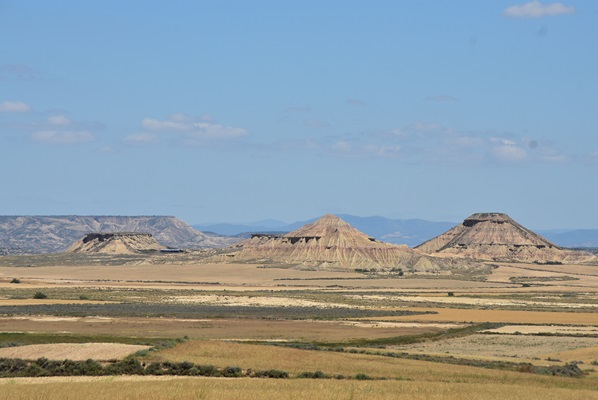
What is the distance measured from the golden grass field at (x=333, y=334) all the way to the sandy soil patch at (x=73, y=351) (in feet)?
1.03

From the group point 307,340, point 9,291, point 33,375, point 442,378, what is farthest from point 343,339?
point 9,291

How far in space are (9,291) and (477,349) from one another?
82331mm

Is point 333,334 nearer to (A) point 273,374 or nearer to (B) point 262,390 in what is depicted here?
(A) point 273,374

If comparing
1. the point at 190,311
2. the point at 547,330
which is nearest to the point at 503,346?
the point at 547,330

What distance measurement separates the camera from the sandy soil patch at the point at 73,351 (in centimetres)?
5131

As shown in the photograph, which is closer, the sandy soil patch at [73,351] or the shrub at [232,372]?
the shrub at [232,372]

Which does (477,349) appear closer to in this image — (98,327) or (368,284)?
(98,327)

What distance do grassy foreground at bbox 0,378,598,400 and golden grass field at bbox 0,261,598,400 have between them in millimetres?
73

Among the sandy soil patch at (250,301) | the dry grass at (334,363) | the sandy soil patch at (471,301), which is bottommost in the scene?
the dry grass at (334,363)

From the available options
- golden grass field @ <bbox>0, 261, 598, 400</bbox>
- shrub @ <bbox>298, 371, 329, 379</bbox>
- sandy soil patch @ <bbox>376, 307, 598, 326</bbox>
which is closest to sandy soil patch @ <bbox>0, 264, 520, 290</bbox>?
golden grass field @ <bbox>0, 261, 598, 400</bbox>

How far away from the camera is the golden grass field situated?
136 feet

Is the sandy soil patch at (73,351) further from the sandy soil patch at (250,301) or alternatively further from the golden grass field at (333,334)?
the sandy soil patch at (250,301)

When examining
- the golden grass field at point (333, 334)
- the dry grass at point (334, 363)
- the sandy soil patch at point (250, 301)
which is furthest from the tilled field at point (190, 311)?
the dry grass at point (334, 363)

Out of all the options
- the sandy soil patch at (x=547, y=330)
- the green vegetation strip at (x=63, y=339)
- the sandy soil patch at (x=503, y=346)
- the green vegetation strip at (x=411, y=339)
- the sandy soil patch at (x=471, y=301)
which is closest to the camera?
the green vegetation strip at (x=63, y=339)
